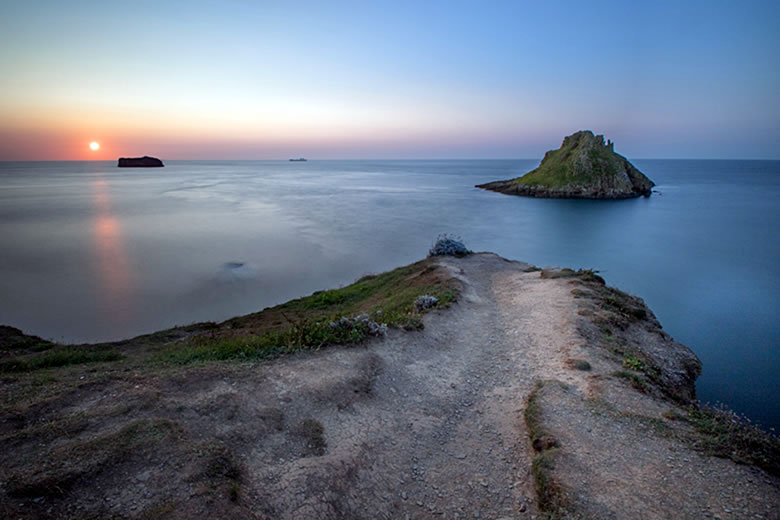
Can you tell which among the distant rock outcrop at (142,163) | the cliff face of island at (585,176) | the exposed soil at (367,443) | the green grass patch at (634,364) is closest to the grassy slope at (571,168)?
the cliff face of island at (585,176)

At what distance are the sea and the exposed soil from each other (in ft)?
24.4

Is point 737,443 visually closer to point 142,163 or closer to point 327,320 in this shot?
point 327,320

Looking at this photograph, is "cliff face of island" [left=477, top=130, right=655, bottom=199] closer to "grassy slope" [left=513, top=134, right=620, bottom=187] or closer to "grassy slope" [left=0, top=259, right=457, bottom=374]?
"grassy slope" [left=513, top=134, right=620, bottom=187]

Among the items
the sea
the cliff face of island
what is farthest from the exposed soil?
the cliff face of island

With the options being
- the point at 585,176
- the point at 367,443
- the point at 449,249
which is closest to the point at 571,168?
the point at 585,176

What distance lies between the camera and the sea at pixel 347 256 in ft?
58.8

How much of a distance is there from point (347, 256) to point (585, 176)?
5490 centimetres

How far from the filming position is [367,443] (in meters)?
7.20

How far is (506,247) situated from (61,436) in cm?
3374

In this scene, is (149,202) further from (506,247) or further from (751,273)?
(751,273)

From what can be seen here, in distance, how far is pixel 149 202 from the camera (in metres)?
61.0

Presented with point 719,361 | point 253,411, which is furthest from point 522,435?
point 719,361

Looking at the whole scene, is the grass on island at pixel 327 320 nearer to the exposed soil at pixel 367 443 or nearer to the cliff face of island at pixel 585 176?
the exposed soil at pixel 367 443

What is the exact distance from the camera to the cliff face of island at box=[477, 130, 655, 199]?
2638 inches
